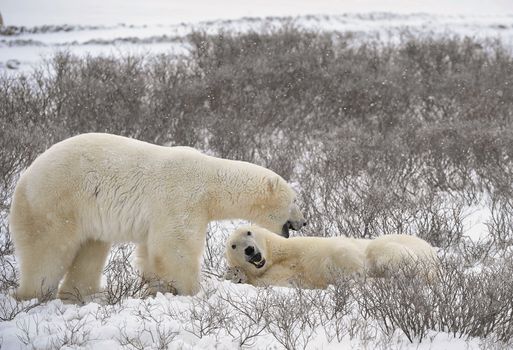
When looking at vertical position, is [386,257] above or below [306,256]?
above

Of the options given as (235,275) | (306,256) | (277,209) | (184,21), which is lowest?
(235,275)

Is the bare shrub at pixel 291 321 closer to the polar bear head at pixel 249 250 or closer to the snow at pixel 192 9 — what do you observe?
the polar bear head at pixel 249 250

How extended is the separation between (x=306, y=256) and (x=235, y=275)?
523mm

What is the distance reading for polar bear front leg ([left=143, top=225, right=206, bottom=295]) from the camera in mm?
3836

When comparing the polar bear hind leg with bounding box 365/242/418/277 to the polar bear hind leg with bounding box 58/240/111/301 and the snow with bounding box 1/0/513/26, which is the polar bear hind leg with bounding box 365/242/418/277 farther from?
the snow with bounding box 1/0/513/26

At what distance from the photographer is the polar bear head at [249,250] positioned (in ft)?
14.9

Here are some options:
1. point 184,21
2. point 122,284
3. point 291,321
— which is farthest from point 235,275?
point 184,21

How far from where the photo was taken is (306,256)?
4.67 m

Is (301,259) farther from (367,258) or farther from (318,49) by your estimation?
(318,49)

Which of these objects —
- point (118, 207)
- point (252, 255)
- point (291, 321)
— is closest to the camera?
point (291, 321)

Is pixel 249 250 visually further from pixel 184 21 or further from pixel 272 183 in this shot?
pixel 184 21

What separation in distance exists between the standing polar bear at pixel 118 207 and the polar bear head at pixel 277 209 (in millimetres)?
15

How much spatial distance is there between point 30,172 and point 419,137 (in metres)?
6.05

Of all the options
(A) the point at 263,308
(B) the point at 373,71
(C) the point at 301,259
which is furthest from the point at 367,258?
(B) the point at 373,71
